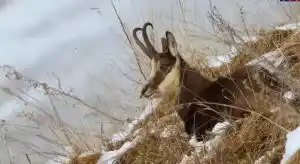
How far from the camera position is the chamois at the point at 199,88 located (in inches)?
117

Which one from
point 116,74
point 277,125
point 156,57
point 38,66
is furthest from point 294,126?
point 38,66

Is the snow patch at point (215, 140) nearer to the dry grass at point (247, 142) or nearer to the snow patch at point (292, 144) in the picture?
the dry grass at point (247, 142)

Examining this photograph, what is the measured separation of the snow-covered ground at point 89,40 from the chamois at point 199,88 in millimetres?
696

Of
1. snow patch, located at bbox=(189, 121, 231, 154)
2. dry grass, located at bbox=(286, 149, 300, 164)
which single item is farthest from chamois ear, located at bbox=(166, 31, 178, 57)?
dry grass, located at bbox=(286, 149, 300, 164)

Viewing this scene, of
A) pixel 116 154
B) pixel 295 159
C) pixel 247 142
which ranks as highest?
pixel 295 159

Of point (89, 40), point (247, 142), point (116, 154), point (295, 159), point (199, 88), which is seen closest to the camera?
point (295, 159)

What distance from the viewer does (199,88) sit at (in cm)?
304

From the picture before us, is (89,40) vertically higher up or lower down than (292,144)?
lower down

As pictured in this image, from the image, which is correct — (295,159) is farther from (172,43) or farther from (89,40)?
(89,40)

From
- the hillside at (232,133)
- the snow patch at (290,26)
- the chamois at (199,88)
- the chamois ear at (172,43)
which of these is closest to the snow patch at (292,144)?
the hillside at (232,133)

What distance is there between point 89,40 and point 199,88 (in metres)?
2.65

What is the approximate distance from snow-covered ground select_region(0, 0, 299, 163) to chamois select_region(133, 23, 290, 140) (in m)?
0.70

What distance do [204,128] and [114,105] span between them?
1210 millimetres

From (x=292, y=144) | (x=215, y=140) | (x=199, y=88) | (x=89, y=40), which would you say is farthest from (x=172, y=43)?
(x=89, y=40)
